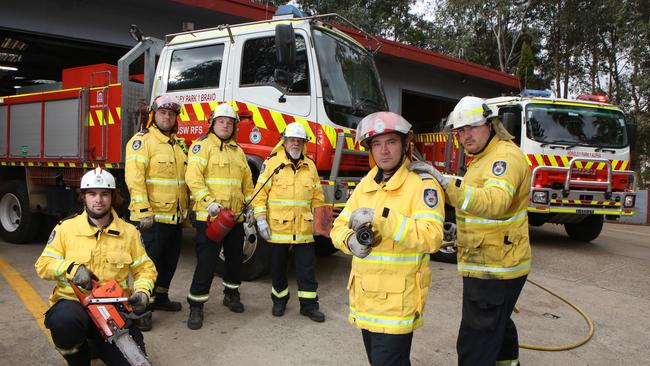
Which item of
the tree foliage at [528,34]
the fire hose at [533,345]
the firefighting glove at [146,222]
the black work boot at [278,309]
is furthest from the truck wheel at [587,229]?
the tree foliage at [528,34]

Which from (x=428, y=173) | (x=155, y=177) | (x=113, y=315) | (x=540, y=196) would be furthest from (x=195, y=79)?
(x=540, y=196)

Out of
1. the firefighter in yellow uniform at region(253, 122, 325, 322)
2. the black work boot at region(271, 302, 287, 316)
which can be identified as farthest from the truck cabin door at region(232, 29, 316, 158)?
the black work boot at region(271, 302, 287, 316)

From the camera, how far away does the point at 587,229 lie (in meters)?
8.30

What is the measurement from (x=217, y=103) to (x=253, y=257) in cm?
165

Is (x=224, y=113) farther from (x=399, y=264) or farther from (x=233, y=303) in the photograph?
(x=399, y=264)

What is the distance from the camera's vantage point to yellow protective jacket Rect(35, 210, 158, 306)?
2.69 meters

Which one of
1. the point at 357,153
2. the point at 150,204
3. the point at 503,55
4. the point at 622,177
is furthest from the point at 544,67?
the point at 150,204

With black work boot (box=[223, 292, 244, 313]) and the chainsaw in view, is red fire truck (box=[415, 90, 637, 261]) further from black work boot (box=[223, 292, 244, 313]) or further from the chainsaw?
the chainsaw

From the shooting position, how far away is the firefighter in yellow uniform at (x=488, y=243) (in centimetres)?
247

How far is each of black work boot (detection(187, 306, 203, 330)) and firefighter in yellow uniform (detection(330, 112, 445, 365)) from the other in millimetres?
1971

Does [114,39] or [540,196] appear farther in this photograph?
[114,39]

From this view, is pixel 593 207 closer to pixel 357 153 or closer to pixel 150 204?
pixel 357 153

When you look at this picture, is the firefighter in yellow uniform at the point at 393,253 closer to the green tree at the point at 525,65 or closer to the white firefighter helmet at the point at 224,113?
the white firefighter helmet at the point at 224,113

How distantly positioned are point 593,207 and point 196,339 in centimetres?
608
